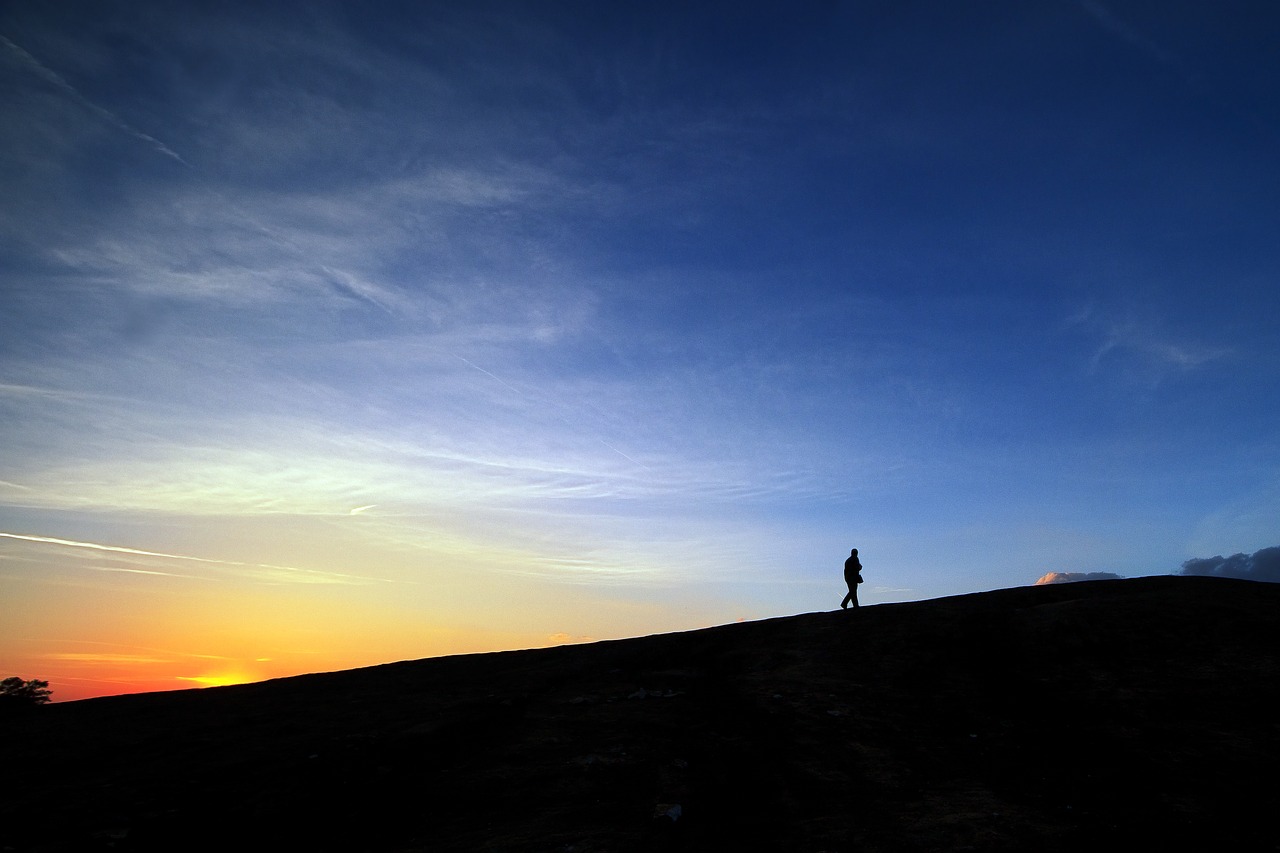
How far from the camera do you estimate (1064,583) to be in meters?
25.2

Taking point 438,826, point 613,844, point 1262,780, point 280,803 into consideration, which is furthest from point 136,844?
point 1262,780

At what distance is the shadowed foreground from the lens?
10797 mm

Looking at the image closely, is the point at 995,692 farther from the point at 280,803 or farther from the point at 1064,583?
the point at 280,803

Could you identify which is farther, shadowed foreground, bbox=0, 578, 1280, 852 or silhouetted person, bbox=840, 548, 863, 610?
silhouetted person, bbox=840, 548, 863, 610

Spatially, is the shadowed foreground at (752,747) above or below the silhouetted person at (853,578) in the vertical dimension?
below

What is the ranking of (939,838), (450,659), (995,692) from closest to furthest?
1. (939,838)
2. (995,692)
3. (450,659)

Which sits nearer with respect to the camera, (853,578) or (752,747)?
(752,747)

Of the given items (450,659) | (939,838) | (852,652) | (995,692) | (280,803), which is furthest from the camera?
(450,659)

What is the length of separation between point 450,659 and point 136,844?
12987 millimetres

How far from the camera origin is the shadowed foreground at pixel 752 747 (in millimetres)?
10797

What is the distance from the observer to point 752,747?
548 inches

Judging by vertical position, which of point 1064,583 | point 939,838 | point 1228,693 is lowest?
point 939,838

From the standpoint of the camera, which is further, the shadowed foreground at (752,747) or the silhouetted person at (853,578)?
the silhouetted person at (853,578)

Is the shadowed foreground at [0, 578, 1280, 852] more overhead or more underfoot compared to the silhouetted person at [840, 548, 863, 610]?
more underfoot
